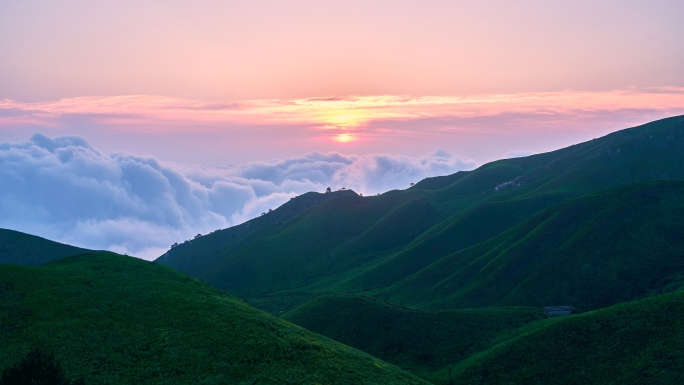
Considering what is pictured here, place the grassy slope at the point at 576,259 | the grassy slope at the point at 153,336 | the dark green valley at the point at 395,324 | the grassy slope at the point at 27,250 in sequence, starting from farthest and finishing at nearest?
Result: the grassy slope at the point at 27,250, the grassy slope at the point at 576,259, the dark green valley at the point at 395,324, the grassy slope at the point at 153,336

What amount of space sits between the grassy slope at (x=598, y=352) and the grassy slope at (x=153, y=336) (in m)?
17.2

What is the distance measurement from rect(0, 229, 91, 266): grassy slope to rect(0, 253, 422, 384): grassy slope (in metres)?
112

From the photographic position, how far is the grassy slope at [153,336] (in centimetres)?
5369

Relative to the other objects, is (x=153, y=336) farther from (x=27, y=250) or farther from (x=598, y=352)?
(x=27, y=250)

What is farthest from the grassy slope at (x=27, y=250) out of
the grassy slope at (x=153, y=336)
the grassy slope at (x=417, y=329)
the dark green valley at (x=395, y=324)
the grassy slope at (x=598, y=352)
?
the grassy slope at (x=598, y=352)

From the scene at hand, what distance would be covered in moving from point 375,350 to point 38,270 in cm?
6018

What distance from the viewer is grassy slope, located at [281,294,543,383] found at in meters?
90.1

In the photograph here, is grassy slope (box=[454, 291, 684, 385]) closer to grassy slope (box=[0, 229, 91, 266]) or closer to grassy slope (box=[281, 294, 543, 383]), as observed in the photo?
grassy slope (box=[281, 294, 543, 383])

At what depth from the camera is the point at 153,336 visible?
60.2 m

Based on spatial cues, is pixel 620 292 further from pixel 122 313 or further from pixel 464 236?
pixel 122 313

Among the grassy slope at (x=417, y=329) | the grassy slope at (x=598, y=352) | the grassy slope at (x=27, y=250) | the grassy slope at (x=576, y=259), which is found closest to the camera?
the grassy slope at (x=598, y=352)

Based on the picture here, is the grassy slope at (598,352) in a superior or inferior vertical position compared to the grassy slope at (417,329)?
superior

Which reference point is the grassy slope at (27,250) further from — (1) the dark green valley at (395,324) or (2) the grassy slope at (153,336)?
(2) the grassy slope at (153,336)

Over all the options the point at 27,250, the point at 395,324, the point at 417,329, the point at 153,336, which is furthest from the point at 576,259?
the point at 27,250
